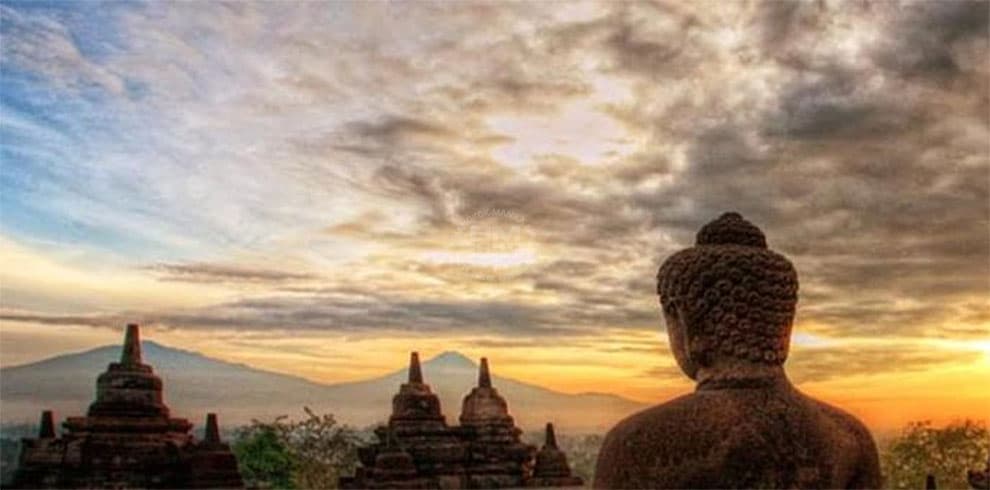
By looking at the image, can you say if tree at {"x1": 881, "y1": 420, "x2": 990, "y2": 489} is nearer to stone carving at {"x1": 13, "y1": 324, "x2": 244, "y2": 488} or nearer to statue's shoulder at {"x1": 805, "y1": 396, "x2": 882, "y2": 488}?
stone carving at {"x1": 13, "y1": 324, "x2": 244, "y2": 488}

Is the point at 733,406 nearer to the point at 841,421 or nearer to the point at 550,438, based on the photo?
the point at 841,421

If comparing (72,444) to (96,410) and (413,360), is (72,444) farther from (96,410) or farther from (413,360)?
(413,360)

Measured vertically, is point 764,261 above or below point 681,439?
above

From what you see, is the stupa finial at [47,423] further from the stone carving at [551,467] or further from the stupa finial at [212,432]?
the stone carving at [551,467]

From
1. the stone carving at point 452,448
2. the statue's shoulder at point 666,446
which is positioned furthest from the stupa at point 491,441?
the statue's shoulder at point 666,446

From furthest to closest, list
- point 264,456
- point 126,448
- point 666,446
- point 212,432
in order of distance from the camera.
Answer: point 264,456 → point 126,448 → point 212,432 → point 666,446

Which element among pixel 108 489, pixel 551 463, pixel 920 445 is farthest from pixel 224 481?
pixel 920 445

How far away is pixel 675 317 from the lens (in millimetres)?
7199

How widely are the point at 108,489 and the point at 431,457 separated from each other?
398 inches

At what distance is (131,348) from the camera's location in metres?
29.0

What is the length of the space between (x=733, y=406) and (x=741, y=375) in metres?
0.36

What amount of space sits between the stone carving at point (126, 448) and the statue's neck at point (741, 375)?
2094 centimetres

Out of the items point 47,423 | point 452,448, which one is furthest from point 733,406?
point 452,448

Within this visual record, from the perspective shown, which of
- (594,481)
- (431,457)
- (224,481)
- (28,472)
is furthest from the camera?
(431,457)
